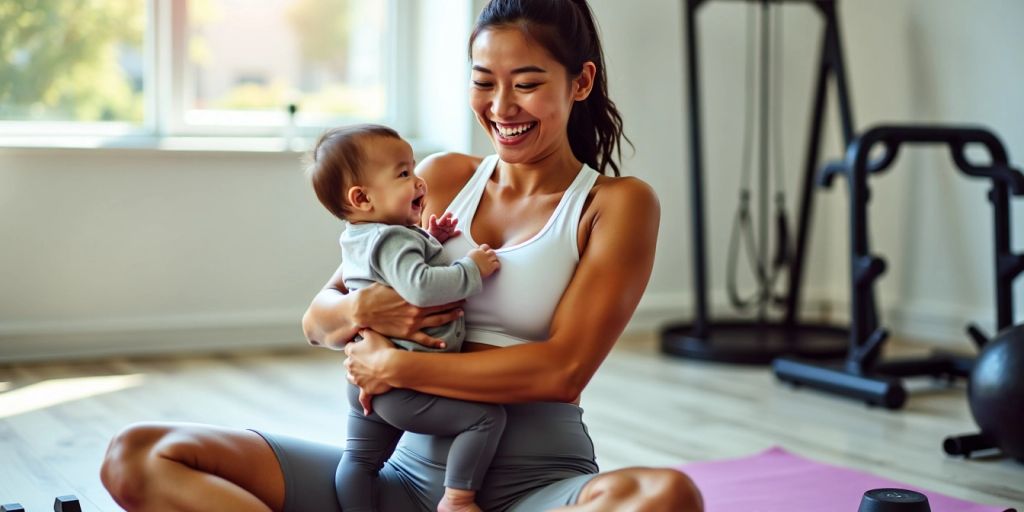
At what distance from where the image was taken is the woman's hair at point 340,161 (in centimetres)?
170

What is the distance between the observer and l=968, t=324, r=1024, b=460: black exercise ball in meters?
2.67

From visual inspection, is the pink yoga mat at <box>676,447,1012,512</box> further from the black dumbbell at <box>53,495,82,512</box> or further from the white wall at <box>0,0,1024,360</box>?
the white wall at <box>0,0,1024,360</box>

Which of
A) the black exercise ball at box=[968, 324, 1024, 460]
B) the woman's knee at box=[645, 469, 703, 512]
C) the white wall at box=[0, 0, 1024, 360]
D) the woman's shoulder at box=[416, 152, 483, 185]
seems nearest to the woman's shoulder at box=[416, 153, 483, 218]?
the woman's shoulder at box=[416, 152, 483, 185]

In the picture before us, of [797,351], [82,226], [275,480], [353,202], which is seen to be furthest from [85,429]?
[797,351]

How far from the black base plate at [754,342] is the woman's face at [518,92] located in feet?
7.92

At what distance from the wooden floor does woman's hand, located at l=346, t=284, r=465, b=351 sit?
2.86ft

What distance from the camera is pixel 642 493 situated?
1.57m

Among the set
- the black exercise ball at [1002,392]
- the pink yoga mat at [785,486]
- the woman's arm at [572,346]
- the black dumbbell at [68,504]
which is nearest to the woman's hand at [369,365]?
the woman's arm at [572,346]

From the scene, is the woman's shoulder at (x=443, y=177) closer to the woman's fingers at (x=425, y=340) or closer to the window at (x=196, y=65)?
the woman's fingers at (x=425, y=340)

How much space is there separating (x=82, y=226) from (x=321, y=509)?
234 cm

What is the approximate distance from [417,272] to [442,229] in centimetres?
21

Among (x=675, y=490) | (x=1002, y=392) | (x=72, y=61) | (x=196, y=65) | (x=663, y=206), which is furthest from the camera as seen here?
(x=663, y=206)

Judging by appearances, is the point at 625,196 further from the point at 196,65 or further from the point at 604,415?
the point at 196,65

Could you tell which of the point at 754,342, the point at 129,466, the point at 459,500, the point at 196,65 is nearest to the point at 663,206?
the point at 754,342
